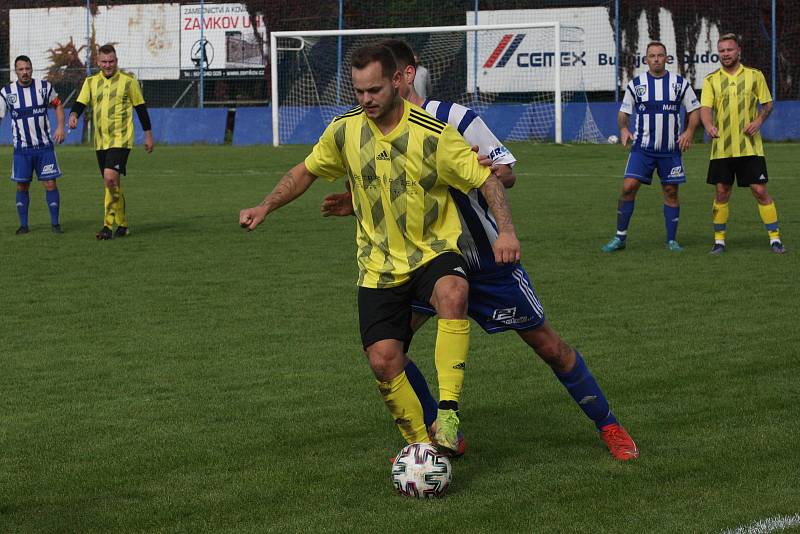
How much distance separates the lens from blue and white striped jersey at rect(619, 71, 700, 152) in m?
11.9

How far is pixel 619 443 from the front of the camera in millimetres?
5086

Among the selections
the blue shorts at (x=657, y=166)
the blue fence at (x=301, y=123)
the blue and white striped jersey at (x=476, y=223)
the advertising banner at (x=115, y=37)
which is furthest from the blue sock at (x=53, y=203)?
the advertising banner at (x=115, y=37)

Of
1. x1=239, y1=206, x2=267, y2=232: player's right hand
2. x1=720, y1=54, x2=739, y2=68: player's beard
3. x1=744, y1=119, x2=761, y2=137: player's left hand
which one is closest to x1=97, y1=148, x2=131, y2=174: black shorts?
x1=720, y1=54, x2=739, y2=68: player's beard

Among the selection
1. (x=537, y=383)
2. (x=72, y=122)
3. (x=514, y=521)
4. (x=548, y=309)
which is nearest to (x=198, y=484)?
(x=514, y=521)

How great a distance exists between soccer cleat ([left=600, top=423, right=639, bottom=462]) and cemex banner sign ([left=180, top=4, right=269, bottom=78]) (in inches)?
1281

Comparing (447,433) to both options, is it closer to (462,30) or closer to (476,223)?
(476,223)

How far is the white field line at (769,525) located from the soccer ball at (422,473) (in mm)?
1039

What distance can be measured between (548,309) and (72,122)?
689 centimetres

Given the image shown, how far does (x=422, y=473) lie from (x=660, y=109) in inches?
316

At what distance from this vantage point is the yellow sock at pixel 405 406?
15.7ft

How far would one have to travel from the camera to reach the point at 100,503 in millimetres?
4605

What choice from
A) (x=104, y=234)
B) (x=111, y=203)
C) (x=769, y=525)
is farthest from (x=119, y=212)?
(x=769, y=525)

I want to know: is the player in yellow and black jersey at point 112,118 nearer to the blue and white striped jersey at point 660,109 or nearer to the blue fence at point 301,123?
the blue and white striped jersey at point 660,109

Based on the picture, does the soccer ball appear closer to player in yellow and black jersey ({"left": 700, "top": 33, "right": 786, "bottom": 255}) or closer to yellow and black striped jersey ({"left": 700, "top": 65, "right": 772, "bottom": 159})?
player in yellow and black jersey ({"left": 700, "top": 33, "right": 786, "bottom": 255})
